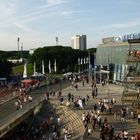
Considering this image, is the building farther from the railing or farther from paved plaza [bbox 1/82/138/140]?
the railing

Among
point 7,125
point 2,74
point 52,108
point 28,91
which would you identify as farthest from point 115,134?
point 2,74

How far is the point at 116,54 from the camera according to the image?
84.5 meters

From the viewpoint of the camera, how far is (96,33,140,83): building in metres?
79.0

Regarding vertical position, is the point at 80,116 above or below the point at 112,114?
below

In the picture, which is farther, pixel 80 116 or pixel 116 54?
pixel 116 54

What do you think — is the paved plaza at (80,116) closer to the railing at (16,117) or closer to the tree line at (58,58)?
the railing at (16,117)

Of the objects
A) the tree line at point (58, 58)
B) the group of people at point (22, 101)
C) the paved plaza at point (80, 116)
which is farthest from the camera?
the tree line at point (58, 58)

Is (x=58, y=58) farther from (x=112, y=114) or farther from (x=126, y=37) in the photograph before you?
(x=112, y=114)

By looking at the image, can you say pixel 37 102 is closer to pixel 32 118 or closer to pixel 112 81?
pixel 32 118

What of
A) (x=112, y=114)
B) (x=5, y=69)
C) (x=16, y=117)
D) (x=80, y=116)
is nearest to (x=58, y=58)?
(x=5, y=69)

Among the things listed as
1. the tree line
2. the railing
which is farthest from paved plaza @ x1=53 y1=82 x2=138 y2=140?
the tree line

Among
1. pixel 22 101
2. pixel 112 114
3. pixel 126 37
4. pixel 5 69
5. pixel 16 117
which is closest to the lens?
pixel 112 114

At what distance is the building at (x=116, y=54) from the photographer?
79.0 meters

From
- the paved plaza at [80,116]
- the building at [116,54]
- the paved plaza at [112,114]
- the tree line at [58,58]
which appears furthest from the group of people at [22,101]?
the tree line at [58,58]
